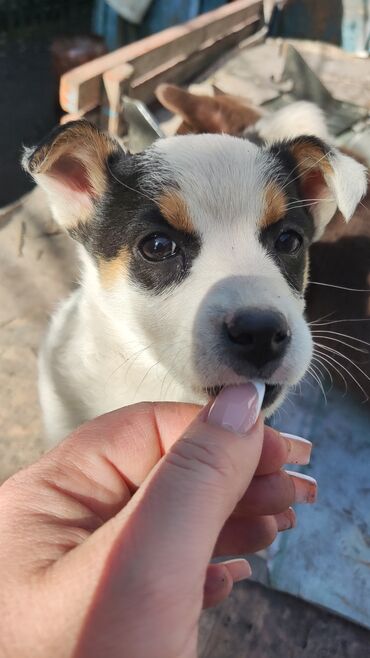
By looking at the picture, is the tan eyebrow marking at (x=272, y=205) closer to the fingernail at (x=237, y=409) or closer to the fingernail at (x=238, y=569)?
the fingernail at (x=237, y=409)

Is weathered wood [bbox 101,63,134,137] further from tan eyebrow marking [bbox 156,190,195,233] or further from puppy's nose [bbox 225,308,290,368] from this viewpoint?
puppy's nose [bbox 225,308,290,368]

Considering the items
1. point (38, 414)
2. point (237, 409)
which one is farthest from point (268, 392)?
point (38, 414)

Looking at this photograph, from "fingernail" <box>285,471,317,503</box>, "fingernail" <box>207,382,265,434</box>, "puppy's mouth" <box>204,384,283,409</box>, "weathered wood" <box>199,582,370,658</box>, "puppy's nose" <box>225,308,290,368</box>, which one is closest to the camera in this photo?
"fingernail" <box>207,382,265,434</box>

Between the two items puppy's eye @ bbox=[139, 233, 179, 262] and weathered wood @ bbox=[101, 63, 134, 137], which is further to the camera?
weathered wood @ bbox=[101, 63, 134, 137]

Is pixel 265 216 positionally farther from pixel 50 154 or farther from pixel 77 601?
pixel 77 601

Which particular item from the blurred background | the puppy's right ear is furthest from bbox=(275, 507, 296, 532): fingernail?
the blurred background

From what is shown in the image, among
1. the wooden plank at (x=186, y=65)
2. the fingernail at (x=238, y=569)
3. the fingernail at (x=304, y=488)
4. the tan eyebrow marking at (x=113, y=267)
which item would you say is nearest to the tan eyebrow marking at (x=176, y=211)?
the tan eyebrow marking at (x=113, y=267)

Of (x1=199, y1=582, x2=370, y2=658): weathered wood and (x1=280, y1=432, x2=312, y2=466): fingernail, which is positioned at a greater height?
(x1=280, y1=432, x2=312, y2=466): fingernail

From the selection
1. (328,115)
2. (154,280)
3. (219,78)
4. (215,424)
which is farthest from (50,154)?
(219,78)
